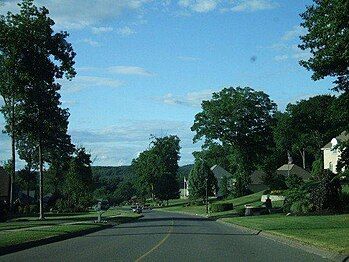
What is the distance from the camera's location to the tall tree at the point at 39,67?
153ft

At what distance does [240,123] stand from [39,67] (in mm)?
44162

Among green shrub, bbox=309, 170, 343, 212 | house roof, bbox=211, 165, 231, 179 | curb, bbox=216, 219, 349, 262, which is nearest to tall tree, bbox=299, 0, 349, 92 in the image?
curb, bbox=216, 219, 349, 262

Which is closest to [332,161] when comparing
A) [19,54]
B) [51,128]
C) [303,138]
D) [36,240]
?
[303,138]

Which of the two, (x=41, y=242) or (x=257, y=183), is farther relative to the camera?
(x=257, y=183)

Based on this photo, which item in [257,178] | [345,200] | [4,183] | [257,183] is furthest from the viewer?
[257,178]

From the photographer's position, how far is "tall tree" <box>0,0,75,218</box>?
4650cm

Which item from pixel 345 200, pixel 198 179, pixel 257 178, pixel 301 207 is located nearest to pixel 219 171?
pixel 257 178

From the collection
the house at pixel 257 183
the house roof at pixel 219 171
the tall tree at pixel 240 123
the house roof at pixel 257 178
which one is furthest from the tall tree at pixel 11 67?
the house roof at pixel 219 171

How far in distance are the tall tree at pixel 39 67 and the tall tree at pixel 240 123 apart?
125 feet

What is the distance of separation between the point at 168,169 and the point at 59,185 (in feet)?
128

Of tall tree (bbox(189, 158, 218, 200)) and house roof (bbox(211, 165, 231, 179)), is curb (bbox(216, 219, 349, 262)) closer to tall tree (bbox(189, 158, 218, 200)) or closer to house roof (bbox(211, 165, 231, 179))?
tall tree (bbox(189, 158, 218, 200))

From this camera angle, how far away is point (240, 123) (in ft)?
282

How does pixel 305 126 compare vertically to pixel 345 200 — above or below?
above

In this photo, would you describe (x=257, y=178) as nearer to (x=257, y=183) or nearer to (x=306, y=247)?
(x=257, y=183)
